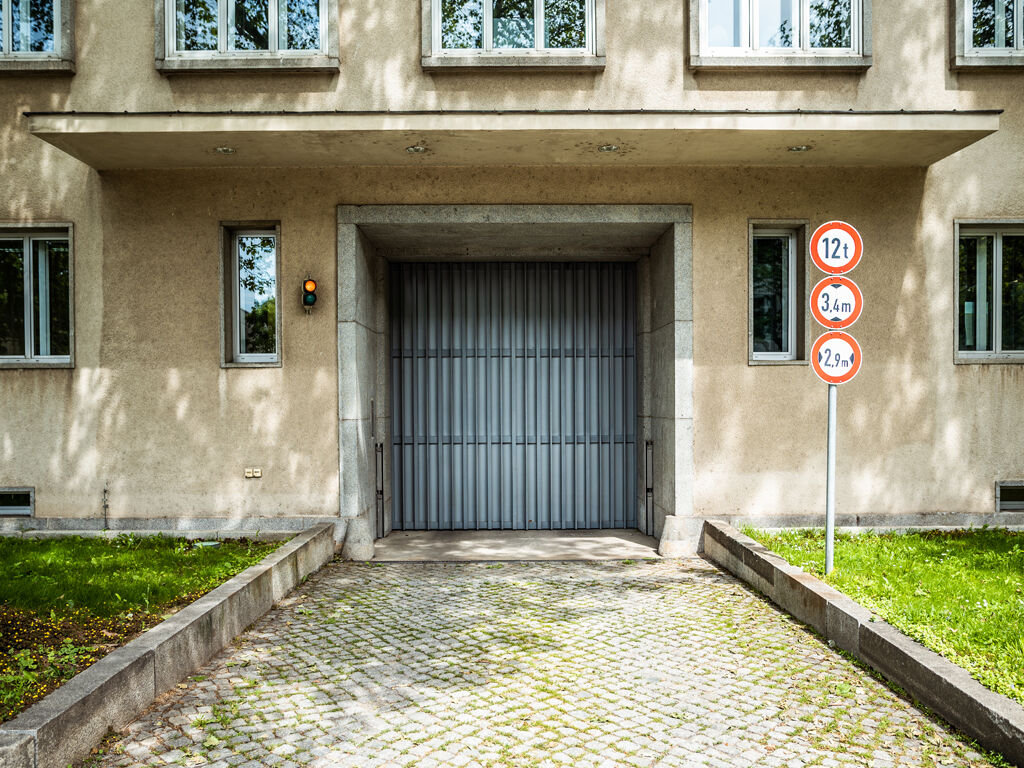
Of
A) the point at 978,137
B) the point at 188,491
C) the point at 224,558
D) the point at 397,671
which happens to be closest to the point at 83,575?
the point at 224,558

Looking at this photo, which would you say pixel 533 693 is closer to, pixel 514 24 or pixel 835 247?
pixel 835 247

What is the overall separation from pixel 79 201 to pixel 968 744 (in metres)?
9.52

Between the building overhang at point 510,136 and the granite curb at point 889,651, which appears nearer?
the granite curb at point 889,651

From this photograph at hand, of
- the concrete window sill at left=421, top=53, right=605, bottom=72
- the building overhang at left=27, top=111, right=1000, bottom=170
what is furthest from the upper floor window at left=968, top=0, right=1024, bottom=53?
the concrete window sill at left=421, top=53, right=605, bottom=72

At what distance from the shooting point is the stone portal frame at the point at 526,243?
8523mm

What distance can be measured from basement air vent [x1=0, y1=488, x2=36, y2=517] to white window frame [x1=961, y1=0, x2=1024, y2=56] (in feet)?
38.4

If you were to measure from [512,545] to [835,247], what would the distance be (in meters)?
5.07


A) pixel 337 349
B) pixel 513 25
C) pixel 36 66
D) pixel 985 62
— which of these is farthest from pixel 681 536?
pixel 36 66

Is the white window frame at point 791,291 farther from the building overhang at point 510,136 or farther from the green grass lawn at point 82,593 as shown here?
the green grass lawn at point 82,593

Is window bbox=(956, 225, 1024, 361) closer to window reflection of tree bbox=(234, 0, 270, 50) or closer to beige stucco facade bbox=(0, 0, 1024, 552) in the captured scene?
beige stucco facade bbox=(0, 0, 1024, 552)

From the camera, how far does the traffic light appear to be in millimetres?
8461

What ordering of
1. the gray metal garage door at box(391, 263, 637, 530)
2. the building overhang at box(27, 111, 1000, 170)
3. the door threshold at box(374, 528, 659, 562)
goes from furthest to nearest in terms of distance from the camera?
the gray metal garage door at box(391, 263, 637, 530)
the door threshold at box(374, 528, 659, 562)
the building overhang at box(27, 111, 1000, 170)

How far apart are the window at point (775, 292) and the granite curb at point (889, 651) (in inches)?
99.0

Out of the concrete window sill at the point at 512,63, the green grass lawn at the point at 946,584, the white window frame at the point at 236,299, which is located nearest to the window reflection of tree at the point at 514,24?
the concrete window sill at the point at 512,63
